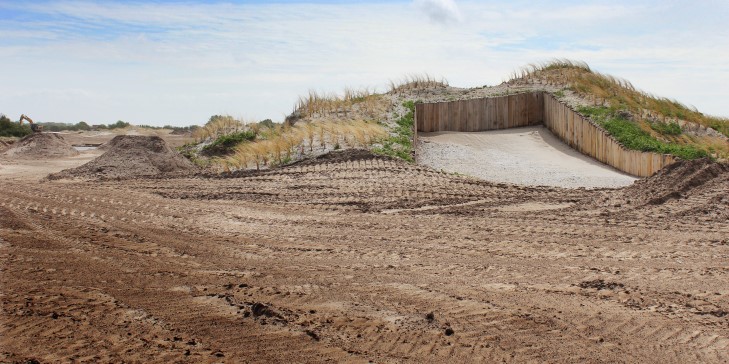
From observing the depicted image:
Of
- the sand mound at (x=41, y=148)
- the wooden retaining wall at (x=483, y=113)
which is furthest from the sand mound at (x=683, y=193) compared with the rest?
the sand mound at (x=41, y=148)

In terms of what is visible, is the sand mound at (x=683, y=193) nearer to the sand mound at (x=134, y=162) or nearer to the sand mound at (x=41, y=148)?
the sand mound at (x=134, y=162)

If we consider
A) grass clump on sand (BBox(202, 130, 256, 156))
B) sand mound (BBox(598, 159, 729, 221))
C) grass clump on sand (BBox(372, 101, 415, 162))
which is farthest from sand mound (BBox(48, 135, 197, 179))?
sand mound (BBox(598, 159, 729, 221))

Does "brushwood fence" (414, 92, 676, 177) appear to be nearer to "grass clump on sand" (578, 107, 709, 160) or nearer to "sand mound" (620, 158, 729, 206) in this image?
"grass clump on sand" (578, 107, 709, 160)

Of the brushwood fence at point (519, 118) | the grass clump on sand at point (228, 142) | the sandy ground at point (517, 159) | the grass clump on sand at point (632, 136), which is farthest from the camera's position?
the grass clump on sand at point (228, 142)

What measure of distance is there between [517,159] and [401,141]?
4.17 m

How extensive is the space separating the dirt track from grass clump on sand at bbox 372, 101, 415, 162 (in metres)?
6.96

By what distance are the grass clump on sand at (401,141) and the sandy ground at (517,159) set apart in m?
0.70

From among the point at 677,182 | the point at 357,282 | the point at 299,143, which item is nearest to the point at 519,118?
the point at 299,143

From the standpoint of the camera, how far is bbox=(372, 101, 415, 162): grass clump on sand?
22.7m

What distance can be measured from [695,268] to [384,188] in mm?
9103

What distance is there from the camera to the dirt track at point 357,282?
686cm

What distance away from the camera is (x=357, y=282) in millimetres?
9031

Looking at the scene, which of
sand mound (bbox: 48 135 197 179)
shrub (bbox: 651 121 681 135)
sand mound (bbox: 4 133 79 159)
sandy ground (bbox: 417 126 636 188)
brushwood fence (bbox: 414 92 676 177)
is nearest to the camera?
sandy ground (bbox: 417 126 636 188)

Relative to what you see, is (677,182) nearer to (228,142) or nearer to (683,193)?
(683,193)
